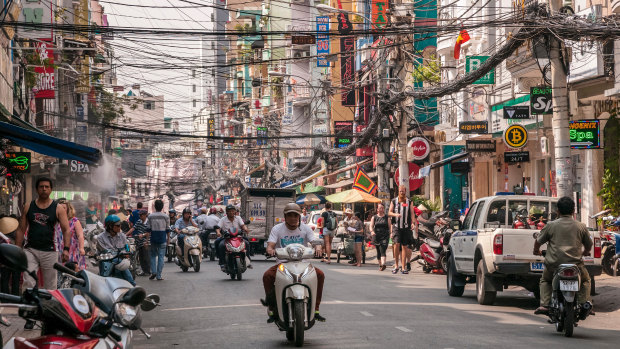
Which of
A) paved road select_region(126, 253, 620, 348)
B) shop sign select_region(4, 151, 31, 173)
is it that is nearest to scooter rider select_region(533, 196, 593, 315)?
paved road select_region(126, 253, 620, 348)

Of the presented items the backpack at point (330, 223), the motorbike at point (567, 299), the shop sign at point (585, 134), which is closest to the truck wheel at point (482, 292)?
the motorbike at point (567, 299)

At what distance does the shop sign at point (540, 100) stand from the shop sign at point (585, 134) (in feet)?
4.65

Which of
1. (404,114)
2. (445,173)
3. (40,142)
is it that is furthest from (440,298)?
(445,173)

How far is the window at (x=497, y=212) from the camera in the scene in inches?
657

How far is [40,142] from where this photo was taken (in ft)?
55.7

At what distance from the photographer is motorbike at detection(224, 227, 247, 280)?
2189cm

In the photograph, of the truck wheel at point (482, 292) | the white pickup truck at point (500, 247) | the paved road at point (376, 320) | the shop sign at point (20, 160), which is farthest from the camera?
the shop sign at point (20, 160)

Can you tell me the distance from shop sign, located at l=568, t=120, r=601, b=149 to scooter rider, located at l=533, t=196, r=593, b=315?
1147cm

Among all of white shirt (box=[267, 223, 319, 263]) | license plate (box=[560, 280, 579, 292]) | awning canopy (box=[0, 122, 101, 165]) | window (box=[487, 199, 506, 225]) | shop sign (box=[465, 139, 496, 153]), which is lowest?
license plate (box=[560, 280, 579, 292])

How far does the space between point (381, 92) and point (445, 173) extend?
1420 cm

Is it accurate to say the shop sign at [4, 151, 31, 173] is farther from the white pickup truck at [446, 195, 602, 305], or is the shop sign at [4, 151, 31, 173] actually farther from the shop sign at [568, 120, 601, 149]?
the shop sign at [568, 120, 601, 149]

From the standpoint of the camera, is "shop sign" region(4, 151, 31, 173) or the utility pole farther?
"shop sign" region(4, 151, 31, 173)

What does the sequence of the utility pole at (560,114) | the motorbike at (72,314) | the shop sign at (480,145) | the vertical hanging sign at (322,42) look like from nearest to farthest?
the motorbike at (72,314) < the utility pole at (560,114) < the shop sign at (480,145) < the vertical hanging sign at (322,42)

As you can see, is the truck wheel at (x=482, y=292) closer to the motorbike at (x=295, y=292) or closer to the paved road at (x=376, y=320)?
the paved road at (x=376, y=320)
